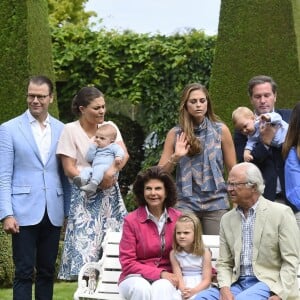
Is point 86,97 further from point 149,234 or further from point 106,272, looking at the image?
point 106,272

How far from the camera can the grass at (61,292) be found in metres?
7.44

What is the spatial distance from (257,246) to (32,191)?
5.15 feet

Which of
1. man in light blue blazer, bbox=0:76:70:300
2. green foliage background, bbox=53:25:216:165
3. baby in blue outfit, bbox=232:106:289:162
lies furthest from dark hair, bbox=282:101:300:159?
green foliage background, bbox=53:25:216:165

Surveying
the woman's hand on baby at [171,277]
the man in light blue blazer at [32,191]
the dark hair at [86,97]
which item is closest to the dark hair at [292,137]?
the woman's hand on baby at [171,277]

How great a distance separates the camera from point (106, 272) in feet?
19.2

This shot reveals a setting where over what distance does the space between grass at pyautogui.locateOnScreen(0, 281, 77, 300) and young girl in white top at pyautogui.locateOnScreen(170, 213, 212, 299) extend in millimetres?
2273

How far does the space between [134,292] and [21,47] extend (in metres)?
4.66

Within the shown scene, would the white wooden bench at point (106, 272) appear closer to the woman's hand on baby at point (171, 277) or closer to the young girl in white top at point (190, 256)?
the young girl in white top at point (190, 256)

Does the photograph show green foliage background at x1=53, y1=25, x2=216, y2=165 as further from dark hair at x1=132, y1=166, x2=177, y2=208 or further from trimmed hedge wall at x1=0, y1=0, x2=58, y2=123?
dark hair at x1=132, y1=166, x2=177, y2=208

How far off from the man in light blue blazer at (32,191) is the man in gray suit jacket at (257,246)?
4.10 ft

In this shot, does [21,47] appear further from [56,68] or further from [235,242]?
[235,242]

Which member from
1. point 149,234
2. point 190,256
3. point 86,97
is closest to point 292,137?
point 190,256

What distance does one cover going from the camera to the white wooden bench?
5.62m

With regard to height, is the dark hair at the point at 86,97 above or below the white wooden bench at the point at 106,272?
above
